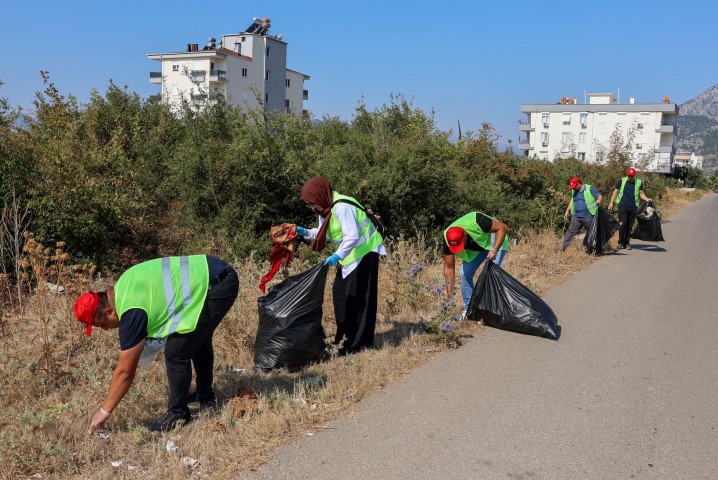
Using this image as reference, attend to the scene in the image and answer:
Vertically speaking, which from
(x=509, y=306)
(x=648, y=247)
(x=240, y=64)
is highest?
(x=240, y=64)

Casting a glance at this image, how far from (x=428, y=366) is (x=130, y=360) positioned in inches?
108

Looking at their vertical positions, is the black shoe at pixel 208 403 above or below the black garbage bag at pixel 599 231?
below

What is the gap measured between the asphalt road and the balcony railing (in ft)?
202

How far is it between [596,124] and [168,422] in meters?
88.2

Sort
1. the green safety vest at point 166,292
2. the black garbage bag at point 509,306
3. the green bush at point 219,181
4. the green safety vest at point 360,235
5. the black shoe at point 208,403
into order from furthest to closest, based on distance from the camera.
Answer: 1. the green bush at point 219,181
2. the black garbage bag at point 509,306
3. the green safety vest at point 360,235
4. the black shoe at point 208,403
5. the green safety vest at point 166,292

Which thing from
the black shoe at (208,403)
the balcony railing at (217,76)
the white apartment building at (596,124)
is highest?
the balcony railing at (217,76)

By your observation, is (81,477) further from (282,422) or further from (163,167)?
(163,167)

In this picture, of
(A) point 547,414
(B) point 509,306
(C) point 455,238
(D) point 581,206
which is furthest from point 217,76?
(A) point 547,414

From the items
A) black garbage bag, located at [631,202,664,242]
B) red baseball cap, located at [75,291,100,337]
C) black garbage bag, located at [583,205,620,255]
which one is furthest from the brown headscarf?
black garbage bag, located at [631,202,664,242]

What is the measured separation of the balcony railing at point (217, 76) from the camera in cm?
6444

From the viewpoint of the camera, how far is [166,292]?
389 centimetres

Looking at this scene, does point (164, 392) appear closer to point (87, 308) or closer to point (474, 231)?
point (87, 308)

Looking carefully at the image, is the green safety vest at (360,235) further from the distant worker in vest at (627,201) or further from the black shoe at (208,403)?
the distant worker in vest at (627,201)

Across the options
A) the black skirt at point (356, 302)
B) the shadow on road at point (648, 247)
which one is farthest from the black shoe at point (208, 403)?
the shadow on road at point (648, 247)
